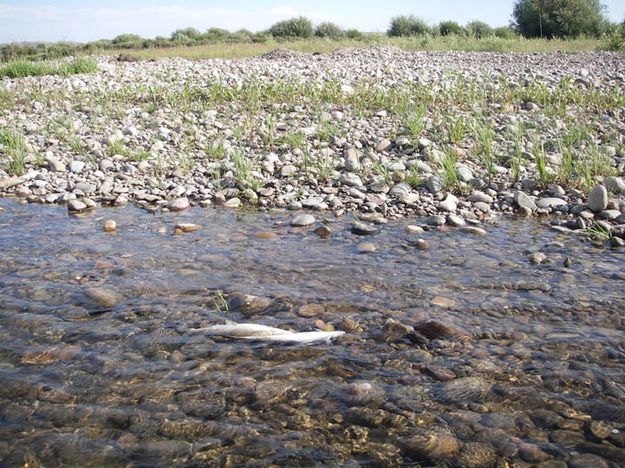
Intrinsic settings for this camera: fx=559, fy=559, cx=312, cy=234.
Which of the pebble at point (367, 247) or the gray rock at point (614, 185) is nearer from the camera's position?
the pebble at point (367, 247)

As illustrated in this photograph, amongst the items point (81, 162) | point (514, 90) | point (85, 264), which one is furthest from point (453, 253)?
point (514, 90)

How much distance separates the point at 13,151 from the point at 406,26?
37.7 metres

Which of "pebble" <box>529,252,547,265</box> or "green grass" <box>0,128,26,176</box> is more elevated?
"green grass" <box>0,128,26,176</box>

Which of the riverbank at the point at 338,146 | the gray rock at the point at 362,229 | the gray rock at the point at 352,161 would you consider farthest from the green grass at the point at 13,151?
the gray rock at the point at 362,229

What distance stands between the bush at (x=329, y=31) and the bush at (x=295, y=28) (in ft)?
2.68

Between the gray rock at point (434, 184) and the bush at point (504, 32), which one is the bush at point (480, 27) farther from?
the gray rock at point (434, 184)

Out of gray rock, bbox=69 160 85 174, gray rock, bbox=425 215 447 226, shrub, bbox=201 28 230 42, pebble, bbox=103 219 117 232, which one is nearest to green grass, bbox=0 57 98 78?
gray rock, bbox=69 160 85 174

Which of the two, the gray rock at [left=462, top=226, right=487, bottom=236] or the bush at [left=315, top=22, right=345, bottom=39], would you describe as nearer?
the gray rock at [left=462, top=226, right=487, bottom=236]

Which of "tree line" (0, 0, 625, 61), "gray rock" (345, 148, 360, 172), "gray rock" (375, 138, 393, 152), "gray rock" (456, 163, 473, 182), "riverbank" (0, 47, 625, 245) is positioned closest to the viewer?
"riverbank" (0, 47, 625, 245)

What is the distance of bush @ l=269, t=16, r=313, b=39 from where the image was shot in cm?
4153

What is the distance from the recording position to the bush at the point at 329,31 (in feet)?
137

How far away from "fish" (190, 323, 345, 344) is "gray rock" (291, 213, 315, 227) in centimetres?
224

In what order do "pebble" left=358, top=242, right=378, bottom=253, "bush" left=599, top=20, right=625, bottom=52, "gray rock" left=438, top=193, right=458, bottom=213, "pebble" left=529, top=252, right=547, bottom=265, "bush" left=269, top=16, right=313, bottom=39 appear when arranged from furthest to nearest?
"bush" left=269, top=16, right=313, bottom=39 < "bush" left=599, top=20, right=625, bottom=52 < "gray rock" left=438, top=193, right=458, bottom=213 < "pebble" left=358, top=242, right=378, bottom=253 < "pebble" left=529, top=252, right=547, bottom=265

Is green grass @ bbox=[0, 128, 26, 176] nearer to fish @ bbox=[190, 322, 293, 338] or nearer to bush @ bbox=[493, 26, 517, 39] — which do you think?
fish @ bbox=[190, 322, 293, 338]
